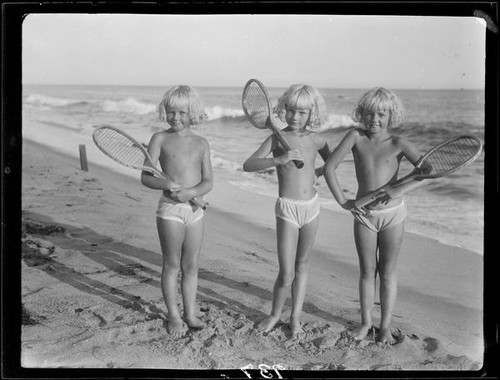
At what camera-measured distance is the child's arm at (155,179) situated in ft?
11.4

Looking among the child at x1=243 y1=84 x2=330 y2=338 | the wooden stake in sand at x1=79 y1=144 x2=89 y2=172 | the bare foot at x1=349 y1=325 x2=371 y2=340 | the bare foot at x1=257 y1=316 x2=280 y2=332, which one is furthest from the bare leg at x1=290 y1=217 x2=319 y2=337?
the wooden stake in sand at x1=79 y1=144 x2=89 y2=172

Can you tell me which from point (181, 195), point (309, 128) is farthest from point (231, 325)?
point (309, 128)

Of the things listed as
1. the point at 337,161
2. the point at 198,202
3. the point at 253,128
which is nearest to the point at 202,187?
the point at 198,202

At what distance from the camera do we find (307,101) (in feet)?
11.4

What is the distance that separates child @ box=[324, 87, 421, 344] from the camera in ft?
11.4

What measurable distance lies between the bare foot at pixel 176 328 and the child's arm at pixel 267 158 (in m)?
1.03

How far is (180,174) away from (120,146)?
405 mm

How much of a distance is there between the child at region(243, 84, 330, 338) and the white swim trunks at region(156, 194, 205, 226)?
401 millimetres

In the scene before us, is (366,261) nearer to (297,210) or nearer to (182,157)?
(297,210)

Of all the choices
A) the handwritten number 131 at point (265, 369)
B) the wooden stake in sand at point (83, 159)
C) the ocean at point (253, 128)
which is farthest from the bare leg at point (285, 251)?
the wooden stake in sand at point (83, 159)

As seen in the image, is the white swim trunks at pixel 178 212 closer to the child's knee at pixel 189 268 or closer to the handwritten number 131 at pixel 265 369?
the child's knee at pixel 189 268

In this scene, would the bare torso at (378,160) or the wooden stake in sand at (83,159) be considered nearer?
the bare torso at (378,160)

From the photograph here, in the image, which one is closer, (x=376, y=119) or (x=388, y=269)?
(x=376, y=119)

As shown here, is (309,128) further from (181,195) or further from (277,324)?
(277,324)
